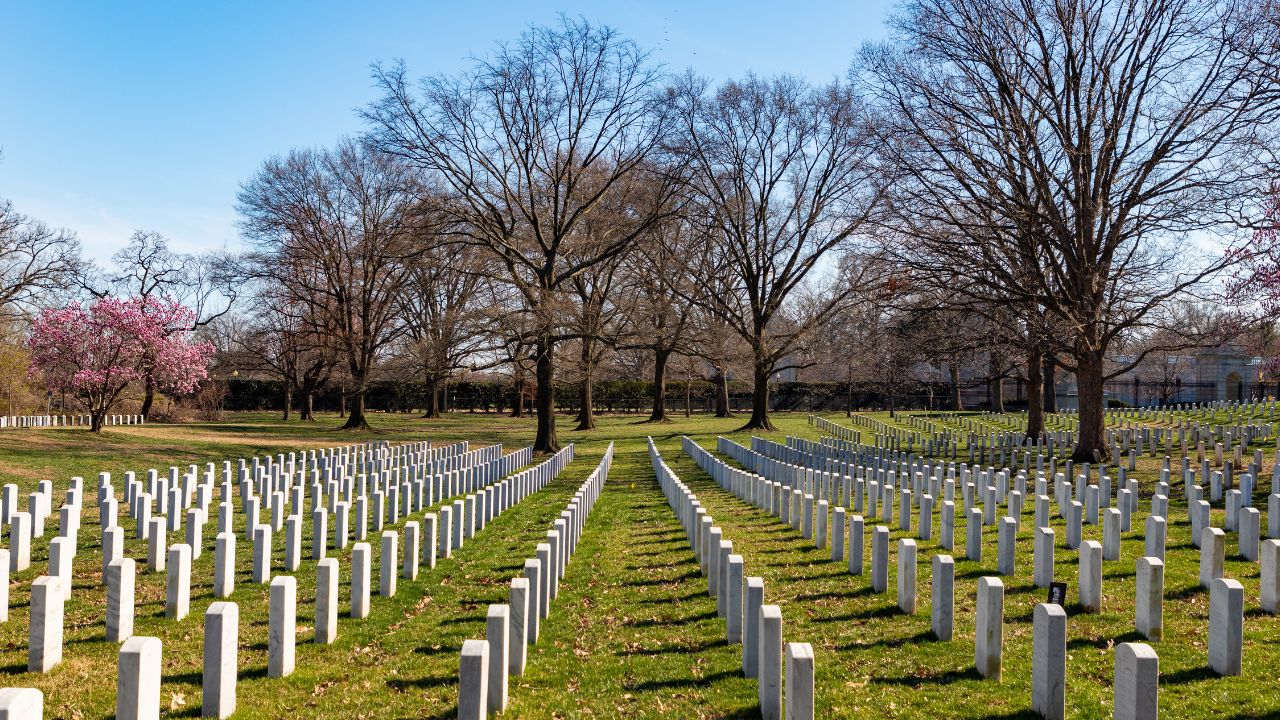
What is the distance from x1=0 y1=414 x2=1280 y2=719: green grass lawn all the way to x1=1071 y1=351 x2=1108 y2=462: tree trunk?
9277 mm

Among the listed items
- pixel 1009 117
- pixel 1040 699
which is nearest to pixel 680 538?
pixel 1040 699

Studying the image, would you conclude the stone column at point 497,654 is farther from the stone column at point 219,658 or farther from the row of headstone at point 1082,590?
the row of headstone at point 1082,590

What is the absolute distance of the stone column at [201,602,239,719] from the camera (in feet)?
13.2

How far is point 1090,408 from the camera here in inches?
766

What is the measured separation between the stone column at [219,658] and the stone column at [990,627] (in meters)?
3.87

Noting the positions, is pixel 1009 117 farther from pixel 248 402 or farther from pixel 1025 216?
pixel 248 402

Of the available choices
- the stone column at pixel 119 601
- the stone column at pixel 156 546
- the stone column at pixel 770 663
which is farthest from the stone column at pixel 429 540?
the stone column at pixel 770 663

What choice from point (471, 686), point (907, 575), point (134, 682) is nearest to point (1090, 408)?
point (907, 575)

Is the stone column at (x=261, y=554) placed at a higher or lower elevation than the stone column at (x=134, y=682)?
lower

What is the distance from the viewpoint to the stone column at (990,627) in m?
4.74

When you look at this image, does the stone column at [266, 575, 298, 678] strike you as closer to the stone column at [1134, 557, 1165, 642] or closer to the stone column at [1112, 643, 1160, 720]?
the stone column at [1112, 643, 1160, 720]

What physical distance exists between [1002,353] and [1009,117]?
8.08 meters

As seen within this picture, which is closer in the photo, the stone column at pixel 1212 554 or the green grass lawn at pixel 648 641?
the green grass lawn at pixel 648 641

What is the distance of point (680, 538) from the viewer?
9961mm
